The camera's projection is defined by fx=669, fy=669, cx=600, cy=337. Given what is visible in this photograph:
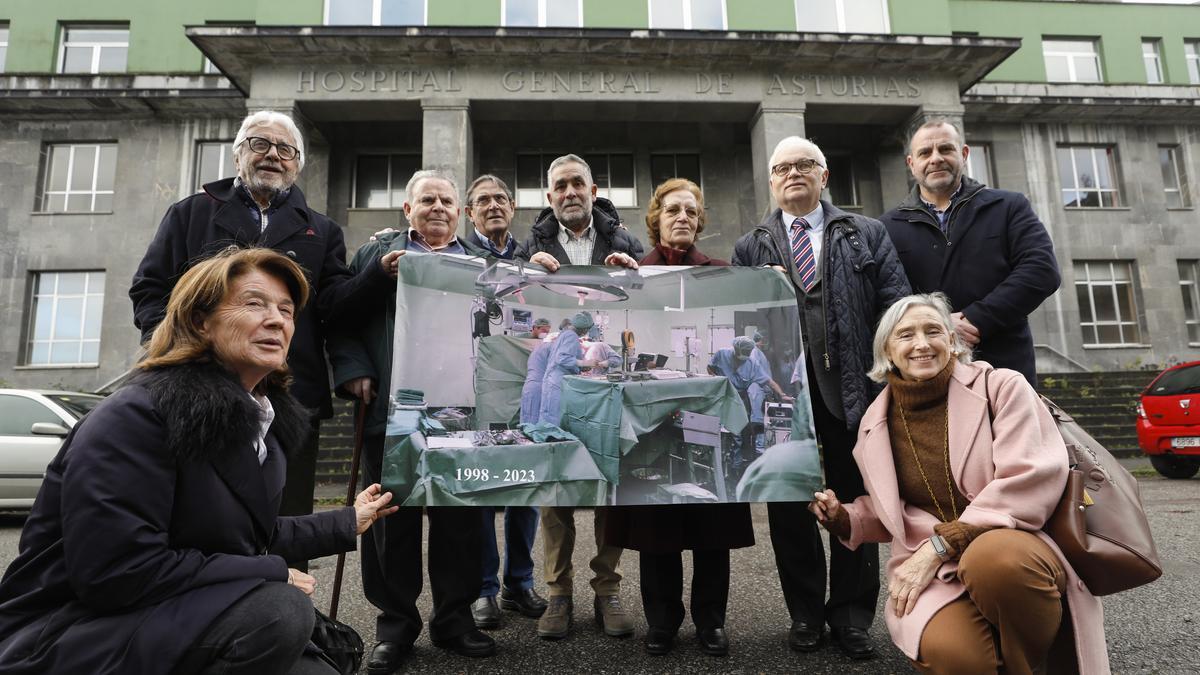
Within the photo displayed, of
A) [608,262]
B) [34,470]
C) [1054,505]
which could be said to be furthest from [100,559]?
[34,470]

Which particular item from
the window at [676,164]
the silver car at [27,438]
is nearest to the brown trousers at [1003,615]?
the silver car at [27,438]

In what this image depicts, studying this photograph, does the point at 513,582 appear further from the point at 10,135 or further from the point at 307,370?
the point at 10,135

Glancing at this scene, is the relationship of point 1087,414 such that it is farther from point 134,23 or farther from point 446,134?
point 134,23

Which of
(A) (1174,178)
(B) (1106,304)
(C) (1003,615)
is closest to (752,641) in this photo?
(C) (1003,615)

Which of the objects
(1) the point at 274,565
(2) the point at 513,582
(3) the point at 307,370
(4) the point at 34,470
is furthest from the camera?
(4) the point at 34,470

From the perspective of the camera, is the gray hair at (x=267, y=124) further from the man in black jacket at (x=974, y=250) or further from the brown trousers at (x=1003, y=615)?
the brown trousers at (x=1003, y=615)

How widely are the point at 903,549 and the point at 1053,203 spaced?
23.3 m

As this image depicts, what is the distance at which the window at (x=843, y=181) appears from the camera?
20.6m

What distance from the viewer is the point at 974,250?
3621mm

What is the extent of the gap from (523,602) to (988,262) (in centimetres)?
332

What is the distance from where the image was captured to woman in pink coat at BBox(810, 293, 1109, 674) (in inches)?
90.2

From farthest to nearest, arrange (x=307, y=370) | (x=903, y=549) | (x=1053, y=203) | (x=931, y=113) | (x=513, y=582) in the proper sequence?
1. (x=1053, y=203)
2. (x=931, y=113)
3. (x=513, y=582)
4. (x=307, y=370)
5. (x=903, y=549)

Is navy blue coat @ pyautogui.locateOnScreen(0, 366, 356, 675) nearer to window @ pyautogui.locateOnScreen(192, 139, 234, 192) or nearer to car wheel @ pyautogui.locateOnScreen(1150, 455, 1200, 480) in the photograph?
car wheel @ pyautogui.locateOnScreen(1150, 455, 1200, 480)

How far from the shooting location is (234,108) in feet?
63.4
